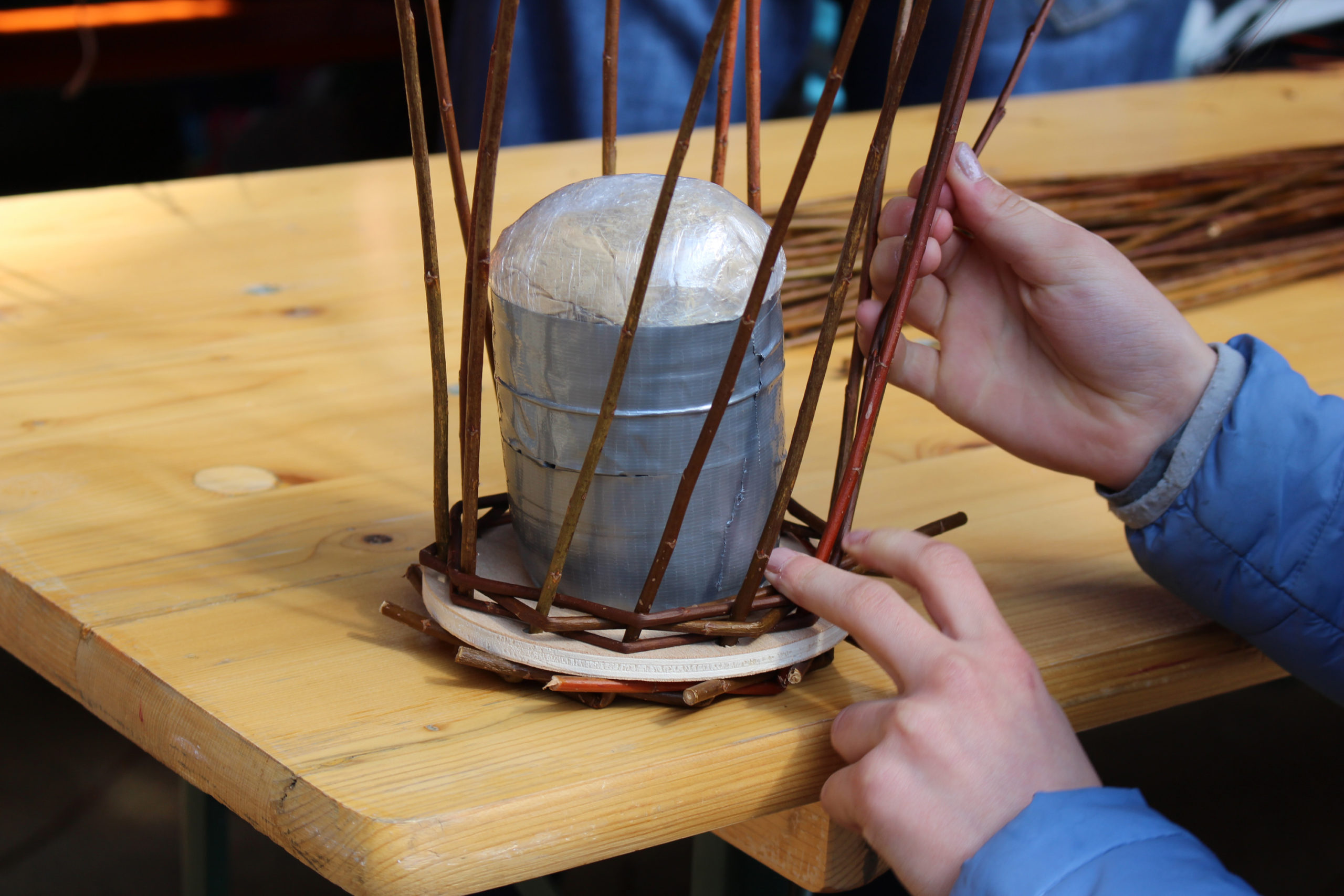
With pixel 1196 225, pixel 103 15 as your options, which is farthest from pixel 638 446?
pixel 103 15

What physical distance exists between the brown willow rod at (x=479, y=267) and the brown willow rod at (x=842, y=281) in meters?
0.11

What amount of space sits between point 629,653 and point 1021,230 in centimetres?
29

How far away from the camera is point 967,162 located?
561 mm

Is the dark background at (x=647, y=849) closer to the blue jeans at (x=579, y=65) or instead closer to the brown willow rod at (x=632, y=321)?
the brown willow rod at (x=632, y=321)

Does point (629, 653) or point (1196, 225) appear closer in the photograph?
point (629, 653)

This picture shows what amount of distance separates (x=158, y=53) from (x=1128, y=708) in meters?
2.51

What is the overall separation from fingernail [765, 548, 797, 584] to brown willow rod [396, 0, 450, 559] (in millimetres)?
137

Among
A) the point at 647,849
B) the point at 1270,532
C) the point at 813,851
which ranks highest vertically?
the point at 1270,532

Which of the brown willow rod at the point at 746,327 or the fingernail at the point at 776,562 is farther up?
the brown willow rod at the point at 746,327

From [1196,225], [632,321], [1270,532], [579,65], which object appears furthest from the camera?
[579,65]

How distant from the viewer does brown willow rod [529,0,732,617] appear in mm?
363

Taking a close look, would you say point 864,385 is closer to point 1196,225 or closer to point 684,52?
point 1196,225

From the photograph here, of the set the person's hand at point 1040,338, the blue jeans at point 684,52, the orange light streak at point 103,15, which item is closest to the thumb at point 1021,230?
the person's hand at point 1040,338

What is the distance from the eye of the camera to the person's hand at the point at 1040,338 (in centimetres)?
59
